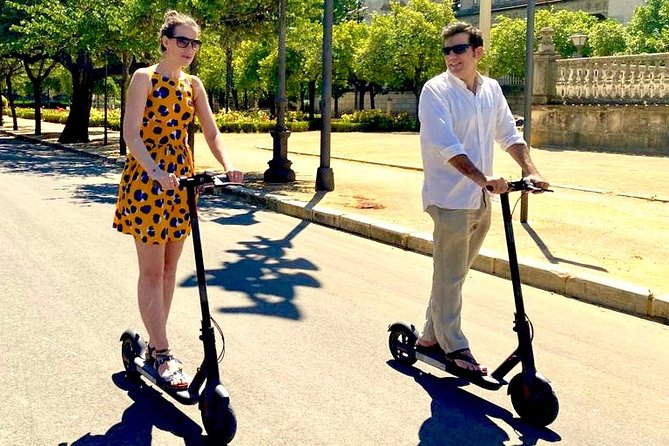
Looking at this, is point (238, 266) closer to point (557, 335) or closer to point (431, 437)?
point (557, 335)

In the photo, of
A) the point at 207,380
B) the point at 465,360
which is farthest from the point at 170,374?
the point at 465,360

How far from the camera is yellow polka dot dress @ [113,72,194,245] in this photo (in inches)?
152

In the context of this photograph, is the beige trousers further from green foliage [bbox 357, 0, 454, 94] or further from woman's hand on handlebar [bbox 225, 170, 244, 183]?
green foliage [bbox 357, 0, 454, 94]

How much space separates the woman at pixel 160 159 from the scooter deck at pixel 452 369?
1.38m

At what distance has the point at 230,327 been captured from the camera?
541 cm

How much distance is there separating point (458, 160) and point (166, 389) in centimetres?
190

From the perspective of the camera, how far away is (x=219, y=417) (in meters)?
3.48

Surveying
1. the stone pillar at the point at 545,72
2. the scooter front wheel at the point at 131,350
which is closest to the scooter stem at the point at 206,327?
the scooter front wheel at the point at 131,350

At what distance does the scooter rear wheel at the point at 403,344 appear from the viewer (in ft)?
15.2

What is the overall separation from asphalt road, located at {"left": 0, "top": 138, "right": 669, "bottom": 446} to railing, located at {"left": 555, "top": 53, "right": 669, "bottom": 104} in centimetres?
1324

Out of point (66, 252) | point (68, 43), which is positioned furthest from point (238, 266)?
point (68, 43)

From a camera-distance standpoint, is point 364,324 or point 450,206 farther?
point 364,324

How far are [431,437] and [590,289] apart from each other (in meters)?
3.37

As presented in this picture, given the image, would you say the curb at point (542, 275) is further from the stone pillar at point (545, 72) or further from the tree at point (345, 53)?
the tree at point (345, 53)
